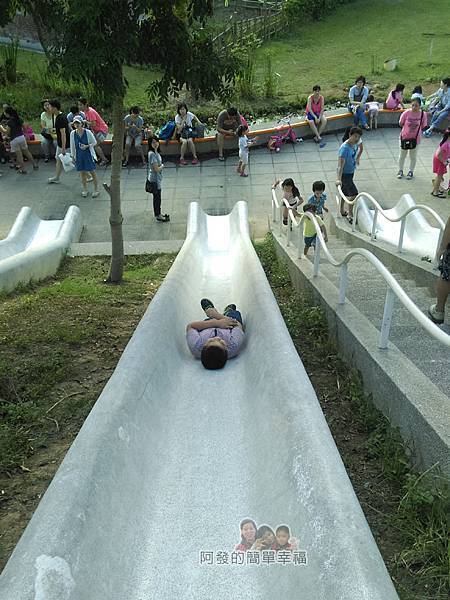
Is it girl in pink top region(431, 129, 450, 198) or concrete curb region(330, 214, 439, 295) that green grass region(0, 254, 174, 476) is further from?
girl in pink top region(431, 129, 450, 198)

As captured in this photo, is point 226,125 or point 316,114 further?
point 316,114

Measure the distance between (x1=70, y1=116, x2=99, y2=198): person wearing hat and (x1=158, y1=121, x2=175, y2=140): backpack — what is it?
248 cm

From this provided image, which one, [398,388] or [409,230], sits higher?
[398,388]

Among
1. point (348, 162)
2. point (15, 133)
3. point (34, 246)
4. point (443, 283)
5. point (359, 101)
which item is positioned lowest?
point (34, 246)

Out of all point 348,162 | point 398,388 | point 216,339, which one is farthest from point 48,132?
point 398,388

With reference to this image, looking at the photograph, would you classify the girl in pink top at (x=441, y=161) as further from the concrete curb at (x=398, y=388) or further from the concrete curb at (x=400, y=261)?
the concrete curb at (x=398, y=388)

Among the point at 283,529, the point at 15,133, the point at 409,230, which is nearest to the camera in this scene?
the point at 283,529

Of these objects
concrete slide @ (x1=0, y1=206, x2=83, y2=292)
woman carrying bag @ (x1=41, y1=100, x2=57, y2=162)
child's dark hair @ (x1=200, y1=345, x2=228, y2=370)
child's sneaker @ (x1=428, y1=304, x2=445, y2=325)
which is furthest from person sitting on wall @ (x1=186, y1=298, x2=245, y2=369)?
woman carrying bag @ (x1=41, y1=100, x2=57, y2=162)

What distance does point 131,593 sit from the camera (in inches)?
113

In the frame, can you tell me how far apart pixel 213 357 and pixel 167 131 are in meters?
9.70

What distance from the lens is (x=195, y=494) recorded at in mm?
3455

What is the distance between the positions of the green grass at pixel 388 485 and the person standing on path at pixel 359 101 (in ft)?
34.4

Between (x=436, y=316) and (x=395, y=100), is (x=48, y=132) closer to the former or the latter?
(x=395, y=100)

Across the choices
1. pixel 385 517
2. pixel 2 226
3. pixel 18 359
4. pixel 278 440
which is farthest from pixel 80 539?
pixel 2 226
